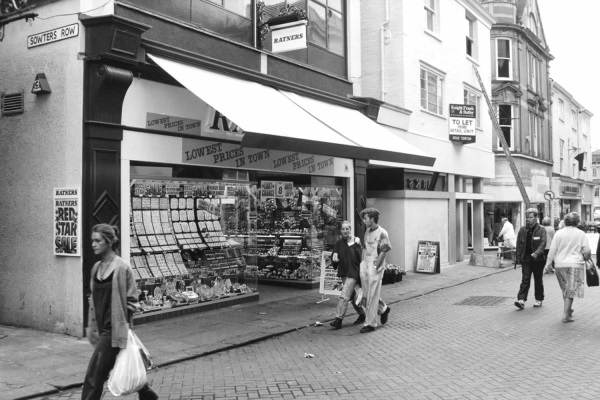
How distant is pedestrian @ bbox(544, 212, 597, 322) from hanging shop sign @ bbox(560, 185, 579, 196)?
3486 centimetres

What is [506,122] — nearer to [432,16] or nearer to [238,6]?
[432,16]

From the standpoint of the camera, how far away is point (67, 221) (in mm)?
8508

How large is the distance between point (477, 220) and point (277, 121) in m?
16.0

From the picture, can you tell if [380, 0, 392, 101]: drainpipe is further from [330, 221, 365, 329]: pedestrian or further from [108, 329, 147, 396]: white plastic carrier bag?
[108, 329, 147, 396]: white plastic carrier bag

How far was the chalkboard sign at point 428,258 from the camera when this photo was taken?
17.5 meters

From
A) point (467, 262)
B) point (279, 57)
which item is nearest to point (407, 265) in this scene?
point (467, 262)

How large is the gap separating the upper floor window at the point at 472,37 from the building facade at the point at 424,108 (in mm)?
40

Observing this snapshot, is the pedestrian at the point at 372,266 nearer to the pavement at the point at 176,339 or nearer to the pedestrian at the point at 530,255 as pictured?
the pavement at the point at 176,339

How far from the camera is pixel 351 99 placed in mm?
14812

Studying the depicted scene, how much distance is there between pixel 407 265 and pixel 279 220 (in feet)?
17.6

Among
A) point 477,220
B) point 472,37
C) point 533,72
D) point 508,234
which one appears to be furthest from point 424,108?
point 533,72

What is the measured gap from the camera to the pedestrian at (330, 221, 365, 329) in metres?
9.35

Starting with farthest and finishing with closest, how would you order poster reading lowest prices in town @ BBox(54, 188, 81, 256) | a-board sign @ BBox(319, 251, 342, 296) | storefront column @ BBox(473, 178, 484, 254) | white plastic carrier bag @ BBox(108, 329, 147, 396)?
storefront column @ BBox(473, 178, 484, 254)
a-board sign @ BBox(319, 251, 342, 296)
poster reading lowest prices in town @ BBox(54, 188, 81, 256)
white plastic carrier bag @ BBox(108, 329, 147, 396)

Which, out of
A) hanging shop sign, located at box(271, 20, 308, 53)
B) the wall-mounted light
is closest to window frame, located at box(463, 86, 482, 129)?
hanging shop sign, located at box(271, 20, 308, 53)
